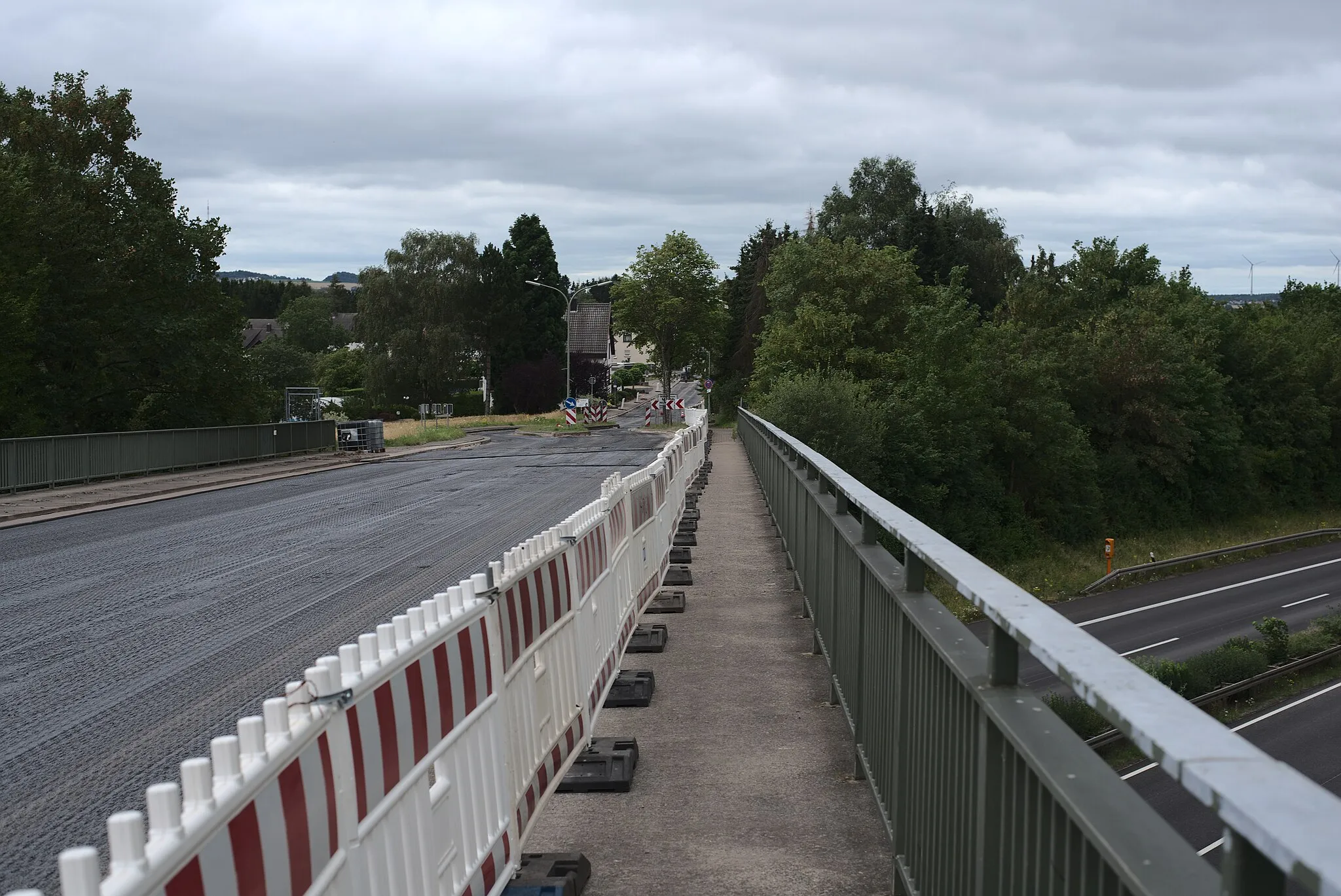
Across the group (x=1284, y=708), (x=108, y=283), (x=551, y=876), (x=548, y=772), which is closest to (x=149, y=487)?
(x=108, y=283)

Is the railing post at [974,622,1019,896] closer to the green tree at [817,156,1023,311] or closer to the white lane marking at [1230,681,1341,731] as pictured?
the white lane marking at [1230,681,1341,731]

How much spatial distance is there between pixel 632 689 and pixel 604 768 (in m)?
1.63

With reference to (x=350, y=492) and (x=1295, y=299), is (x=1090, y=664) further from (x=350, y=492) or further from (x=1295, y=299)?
(x=1295, y=299)

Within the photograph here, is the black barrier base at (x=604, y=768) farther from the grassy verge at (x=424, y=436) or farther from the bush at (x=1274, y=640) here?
the bush at (x=1274, y=640)

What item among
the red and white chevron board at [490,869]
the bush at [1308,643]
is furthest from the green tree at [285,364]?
the red and white chevron board at [490,869]

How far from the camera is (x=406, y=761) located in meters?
3.38

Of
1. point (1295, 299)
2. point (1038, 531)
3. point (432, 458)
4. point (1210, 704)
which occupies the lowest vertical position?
point (1210, 704)

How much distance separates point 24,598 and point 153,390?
2767 cm

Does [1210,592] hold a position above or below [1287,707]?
above

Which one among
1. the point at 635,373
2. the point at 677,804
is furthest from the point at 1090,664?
A: the point at 635,373

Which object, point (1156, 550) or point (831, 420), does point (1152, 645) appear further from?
point (1156, 550)

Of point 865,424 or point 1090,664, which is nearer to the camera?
point 1090,664

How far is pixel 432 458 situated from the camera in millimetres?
40000

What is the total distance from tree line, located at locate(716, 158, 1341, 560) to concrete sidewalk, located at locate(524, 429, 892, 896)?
3400 centimetres
